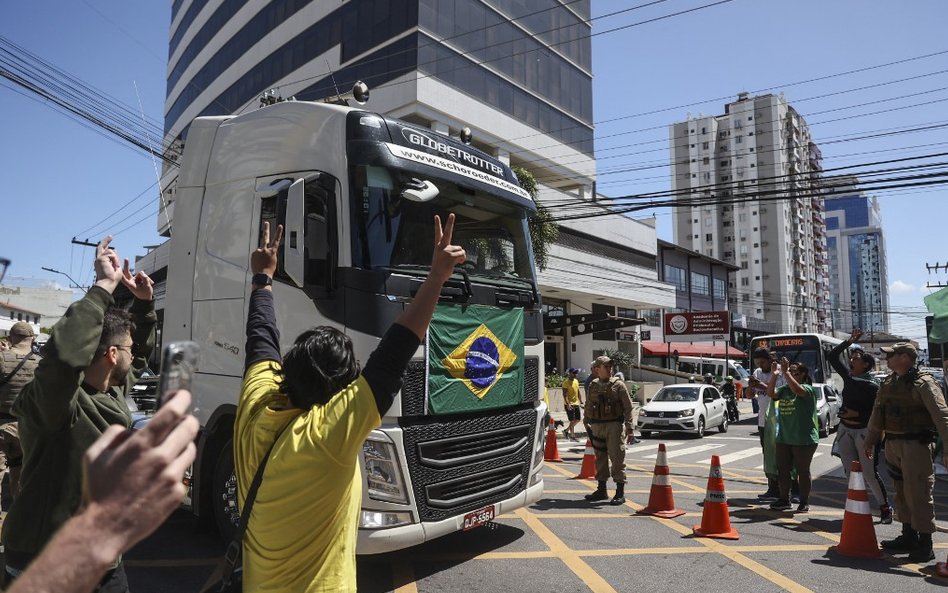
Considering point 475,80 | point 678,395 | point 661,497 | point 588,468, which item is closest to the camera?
point 661,497

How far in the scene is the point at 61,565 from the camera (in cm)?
95

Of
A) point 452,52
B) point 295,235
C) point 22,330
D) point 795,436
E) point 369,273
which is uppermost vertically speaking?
point 452,52

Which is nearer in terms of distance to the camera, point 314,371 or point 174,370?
point 174,370

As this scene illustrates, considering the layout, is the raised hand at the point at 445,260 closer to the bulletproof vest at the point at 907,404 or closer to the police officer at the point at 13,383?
the police officer at the point at 13,383

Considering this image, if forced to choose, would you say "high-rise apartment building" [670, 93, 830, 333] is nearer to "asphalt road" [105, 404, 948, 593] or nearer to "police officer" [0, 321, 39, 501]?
"asphalt road" [105, 404, 948, 593]

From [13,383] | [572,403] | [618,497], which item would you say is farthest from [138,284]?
[572,403]

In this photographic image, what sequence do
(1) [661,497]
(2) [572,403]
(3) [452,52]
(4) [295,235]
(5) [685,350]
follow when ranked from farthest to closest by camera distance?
(5) [685,350], (3) [452,52], (2) [572,403], (1) [661,497], (4) [295,235]

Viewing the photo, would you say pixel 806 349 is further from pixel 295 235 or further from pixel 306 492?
pixel 306 492

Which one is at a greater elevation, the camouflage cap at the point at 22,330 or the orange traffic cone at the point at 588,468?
the camouflage cap at the point at 22,330

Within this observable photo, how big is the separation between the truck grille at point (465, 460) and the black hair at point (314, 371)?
248 centimetres

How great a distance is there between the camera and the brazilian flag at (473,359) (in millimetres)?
4703

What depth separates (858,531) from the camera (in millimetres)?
5703

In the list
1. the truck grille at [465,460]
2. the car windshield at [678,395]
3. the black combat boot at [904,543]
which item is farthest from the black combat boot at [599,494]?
the car windshield at [678,395]

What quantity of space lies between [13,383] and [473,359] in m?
4.48
